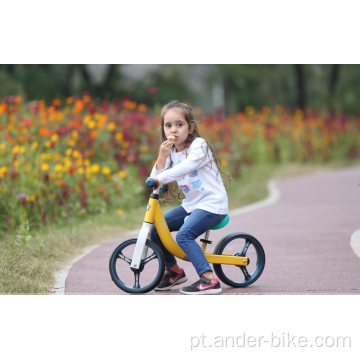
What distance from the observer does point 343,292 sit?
4.13m

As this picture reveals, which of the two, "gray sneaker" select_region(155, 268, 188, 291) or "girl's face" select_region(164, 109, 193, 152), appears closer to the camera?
"girl's face" select_region(164, 109, 193, 152)

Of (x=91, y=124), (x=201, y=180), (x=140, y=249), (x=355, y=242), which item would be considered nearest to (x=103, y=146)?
(x=91, y=124)

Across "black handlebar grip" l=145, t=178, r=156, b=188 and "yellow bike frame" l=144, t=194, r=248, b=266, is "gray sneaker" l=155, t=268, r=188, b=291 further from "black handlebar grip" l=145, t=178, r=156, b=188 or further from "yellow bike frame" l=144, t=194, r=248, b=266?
"black handlebar grip" l=145, t=178, r=156, b=188

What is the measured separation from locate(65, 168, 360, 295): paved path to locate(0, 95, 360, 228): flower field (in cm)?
122

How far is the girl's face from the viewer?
4.20m

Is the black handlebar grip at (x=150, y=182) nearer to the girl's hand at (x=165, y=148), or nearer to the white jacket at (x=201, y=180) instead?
the white jacket at (x=201, y=180)

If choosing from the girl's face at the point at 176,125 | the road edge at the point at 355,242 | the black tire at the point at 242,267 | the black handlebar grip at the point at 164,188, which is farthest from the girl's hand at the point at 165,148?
the road edge at the point at 355,242

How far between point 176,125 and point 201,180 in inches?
19.1

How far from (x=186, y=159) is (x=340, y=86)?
23.6m

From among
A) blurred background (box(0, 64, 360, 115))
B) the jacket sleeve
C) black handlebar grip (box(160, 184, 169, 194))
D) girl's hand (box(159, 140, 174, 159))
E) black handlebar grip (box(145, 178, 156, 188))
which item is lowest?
black handlebar grip (box(160, 184, 169, 194))

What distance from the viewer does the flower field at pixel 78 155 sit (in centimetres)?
663

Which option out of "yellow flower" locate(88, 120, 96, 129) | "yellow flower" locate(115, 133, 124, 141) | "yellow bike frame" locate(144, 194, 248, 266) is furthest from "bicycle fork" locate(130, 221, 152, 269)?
"yellow flower" locate(115, 133, 124, 141)

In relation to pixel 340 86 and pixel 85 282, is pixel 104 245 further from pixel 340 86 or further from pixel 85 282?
pixel 340 86

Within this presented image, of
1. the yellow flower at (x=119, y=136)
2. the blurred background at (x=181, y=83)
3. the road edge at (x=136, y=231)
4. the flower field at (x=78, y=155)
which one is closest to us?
the road edge at (x=136, y=231)
